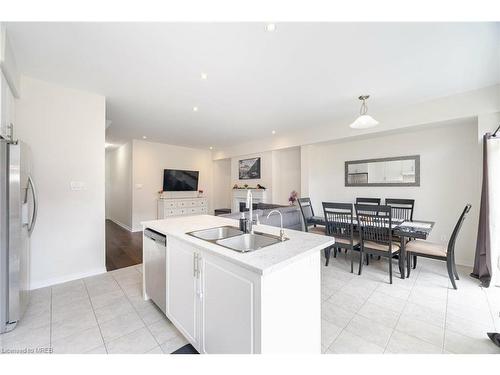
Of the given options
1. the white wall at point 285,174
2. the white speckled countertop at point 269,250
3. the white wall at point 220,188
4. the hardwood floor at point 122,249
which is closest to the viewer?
the white speckled countertop at point 269,250

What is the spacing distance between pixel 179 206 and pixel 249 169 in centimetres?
236

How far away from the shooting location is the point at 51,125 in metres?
2.56

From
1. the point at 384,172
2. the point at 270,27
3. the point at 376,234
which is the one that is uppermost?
the point at 270,27

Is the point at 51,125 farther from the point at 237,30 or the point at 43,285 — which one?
the point at 237,30

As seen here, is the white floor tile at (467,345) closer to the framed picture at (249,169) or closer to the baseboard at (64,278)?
the baseboard at (64,278)

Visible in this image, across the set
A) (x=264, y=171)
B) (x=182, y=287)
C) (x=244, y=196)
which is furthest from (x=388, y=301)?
(x=244, y=196)

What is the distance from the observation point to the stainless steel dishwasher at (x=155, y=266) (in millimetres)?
1842

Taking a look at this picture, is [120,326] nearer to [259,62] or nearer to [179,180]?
[259,62]

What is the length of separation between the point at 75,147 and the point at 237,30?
2533 millimetres

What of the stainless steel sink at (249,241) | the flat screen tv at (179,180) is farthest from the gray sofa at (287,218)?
the flat screen tv at (179,180)

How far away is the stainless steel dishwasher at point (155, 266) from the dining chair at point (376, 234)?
2.45 m

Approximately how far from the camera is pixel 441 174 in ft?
11.3

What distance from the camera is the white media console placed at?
5.85m
